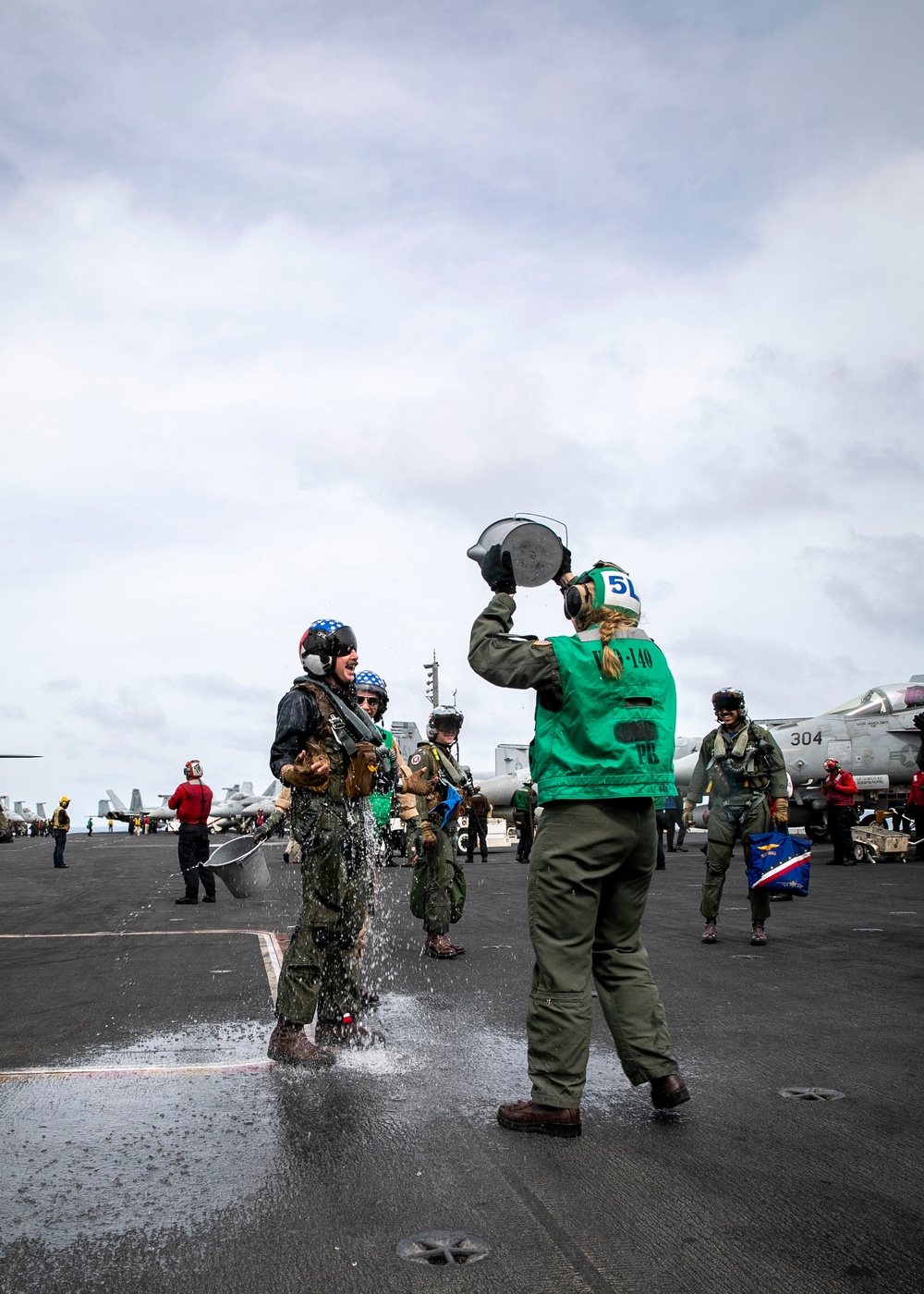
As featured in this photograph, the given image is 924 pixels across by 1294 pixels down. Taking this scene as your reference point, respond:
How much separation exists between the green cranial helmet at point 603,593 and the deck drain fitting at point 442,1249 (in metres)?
2.21

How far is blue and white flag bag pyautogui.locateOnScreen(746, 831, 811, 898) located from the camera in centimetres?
818

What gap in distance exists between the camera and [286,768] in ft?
15.4

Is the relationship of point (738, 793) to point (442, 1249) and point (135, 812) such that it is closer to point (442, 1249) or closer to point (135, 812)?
point (442, 1249)

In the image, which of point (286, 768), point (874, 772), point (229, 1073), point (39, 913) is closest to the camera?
point (229, 1073)

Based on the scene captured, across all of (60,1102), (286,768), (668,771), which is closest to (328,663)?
(286,768)

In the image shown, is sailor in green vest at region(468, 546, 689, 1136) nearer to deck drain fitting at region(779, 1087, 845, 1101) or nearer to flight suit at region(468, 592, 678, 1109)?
flight suit at region(468, 592, 678, 1109)

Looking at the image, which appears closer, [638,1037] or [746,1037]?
[638,1037]

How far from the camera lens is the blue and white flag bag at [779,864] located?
8.18m

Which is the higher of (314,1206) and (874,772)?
(874,772)

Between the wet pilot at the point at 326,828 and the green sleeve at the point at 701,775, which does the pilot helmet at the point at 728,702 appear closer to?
the green sleeve at the point at 701,775

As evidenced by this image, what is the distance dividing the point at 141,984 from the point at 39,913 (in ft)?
21.1

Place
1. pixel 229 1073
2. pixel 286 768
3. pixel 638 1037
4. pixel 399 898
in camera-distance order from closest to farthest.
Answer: pixel 638 1037, pixel 229 1073, pixel 286 768, pixel 399 898

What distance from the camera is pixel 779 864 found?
819 centimetres

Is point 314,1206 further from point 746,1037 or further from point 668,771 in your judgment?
point 746,1037
